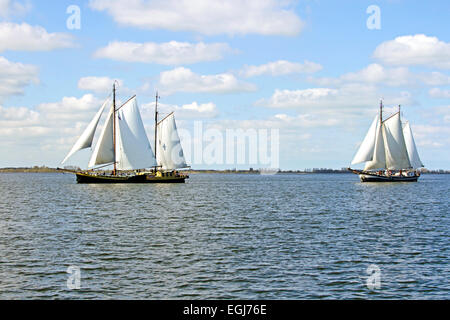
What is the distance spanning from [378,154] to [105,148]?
63.2 m

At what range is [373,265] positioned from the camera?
1012 inches

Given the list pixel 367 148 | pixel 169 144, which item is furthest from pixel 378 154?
pixel 169 144

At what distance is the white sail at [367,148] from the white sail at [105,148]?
56580 millimetres

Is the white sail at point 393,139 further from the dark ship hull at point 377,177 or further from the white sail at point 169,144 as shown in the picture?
the white sail at point 169,144

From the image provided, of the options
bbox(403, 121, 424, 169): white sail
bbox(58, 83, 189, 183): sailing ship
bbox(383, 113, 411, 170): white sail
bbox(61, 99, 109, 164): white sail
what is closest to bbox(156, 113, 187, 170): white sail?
bbox(58, 83, 189, 183): sailing ship

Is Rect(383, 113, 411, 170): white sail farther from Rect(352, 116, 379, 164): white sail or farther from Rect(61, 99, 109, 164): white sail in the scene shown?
Rect(61, 99, 109, 164): white sail

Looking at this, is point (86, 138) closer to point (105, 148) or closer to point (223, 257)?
point (105, 148)

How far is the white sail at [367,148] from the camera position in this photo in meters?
122

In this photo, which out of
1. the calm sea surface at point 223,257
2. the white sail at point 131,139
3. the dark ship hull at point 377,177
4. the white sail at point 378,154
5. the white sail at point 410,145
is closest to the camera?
the calm sea surface at point 223,257

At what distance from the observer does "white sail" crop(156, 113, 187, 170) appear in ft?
396

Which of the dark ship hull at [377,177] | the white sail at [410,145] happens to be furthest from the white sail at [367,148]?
the white sail at [410,145]

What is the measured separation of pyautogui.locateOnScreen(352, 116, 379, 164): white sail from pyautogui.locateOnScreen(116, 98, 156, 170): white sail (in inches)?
1941
